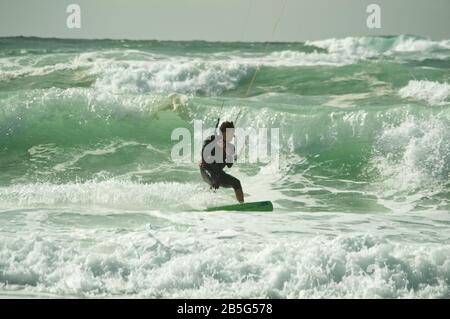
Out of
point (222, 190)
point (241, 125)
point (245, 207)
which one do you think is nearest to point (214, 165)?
point (245, 207)

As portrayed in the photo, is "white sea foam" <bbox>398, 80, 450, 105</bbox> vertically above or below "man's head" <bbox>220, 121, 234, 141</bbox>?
above

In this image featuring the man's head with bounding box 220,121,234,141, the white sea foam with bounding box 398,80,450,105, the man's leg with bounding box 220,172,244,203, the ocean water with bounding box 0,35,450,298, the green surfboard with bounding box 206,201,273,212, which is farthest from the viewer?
the white sea foam with bounding box 398,80,450,105

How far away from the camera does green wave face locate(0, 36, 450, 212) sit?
1310cm

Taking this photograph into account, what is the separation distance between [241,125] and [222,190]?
3.67m

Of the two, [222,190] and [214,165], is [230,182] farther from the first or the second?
[222,190]

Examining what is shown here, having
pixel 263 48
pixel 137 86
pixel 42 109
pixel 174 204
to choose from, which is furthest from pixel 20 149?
pixel 263 48

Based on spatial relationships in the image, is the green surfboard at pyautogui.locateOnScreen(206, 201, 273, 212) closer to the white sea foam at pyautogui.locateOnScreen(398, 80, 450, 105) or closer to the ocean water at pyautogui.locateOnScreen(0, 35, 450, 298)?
the ocean water at pyautogui.locateOnScreen(0, 35, 450, 298)

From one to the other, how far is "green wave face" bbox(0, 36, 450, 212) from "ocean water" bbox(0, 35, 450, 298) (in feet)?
0.14

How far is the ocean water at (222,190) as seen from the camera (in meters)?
7.96

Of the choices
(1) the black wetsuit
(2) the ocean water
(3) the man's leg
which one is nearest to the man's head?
(1) the black wetsuit

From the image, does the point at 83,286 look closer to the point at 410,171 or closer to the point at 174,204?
the point at 174,204

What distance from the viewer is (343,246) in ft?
27.7

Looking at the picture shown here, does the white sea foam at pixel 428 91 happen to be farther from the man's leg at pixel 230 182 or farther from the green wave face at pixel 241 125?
the man's leg at pixel 230 182

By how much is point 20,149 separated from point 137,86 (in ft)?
24.6
